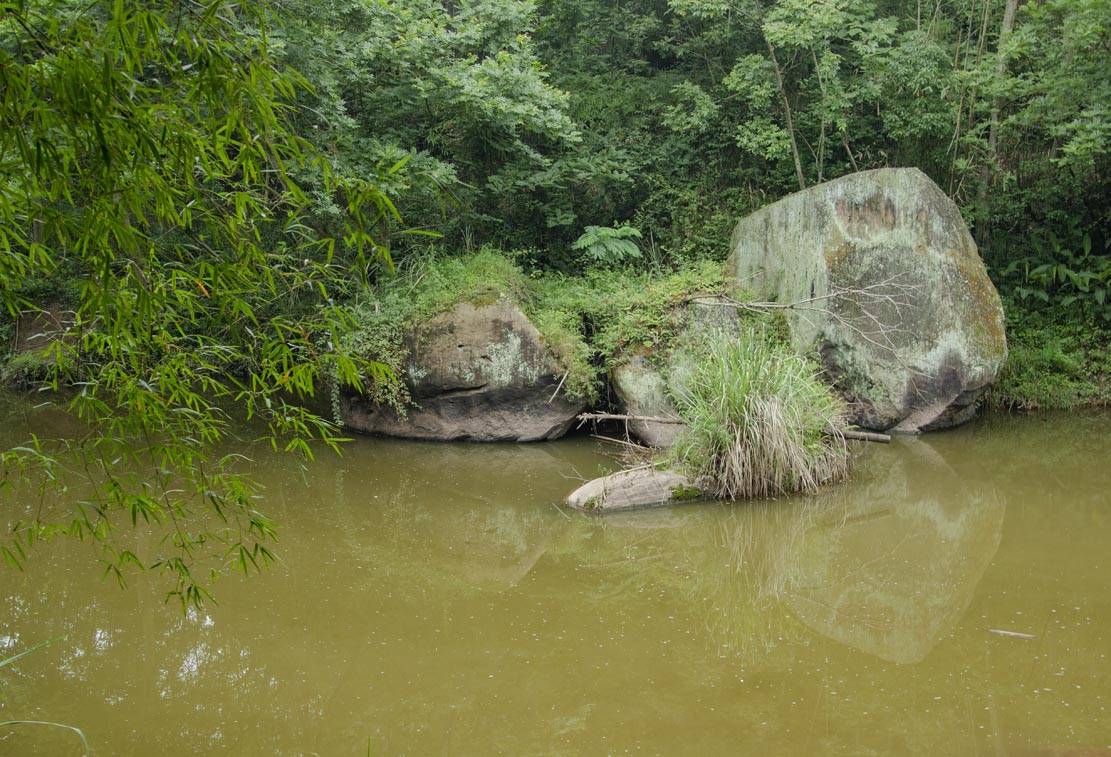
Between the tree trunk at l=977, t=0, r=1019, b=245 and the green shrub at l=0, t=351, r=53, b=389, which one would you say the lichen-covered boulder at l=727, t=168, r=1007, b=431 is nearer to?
the tree trunk at l=977, t=0, r=1019, b=245

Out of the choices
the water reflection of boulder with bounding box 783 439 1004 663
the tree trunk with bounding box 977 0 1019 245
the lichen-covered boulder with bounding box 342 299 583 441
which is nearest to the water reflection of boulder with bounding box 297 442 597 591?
the lichen-covered boulder with bounding box 342 299 583 441

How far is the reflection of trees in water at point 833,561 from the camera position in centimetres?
458

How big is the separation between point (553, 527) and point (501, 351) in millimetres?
2574

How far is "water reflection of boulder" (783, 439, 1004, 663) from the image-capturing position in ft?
15.0

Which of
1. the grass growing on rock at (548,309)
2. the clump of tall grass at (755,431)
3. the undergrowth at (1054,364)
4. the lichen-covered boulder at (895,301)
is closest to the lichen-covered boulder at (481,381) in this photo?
the grass growing on rock at (548,309)

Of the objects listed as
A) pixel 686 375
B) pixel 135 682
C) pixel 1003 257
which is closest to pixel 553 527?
pixel 686 375

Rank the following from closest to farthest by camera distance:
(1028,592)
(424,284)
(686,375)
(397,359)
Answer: (1028,592) → (686,375) → (397,359) → (424,284)

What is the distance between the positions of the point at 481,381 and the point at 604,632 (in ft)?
13.6

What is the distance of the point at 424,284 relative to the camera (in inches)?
348

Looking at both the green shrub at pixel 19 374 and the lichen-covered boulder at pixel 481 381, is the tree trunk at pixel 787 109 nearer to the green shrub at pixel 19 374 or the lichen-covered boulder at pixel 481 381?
the lichen-covered boulder at pixel 481 381

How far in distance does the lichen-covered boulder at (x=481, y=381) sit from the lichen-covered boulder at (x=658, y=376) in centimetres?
51

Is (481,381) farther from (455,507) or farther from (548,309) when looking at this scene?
(455,507)

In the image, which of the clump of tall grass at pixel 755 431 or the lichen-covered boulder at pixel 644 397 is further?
the lichen-covered boulder at pixel 644 397

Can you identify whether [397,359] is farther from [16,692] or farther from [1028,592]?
[1028,592]
